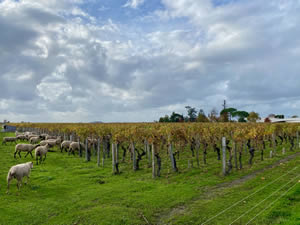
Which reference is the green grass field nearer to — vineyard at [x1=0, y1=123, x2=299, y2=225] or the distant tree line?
vineyard at [x1=0, y1=123, x2=299, y2=225]

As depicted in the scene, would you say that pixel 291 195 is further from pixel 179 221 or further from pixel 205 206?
pixel 179 221

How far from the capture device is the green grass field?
31.9 feet

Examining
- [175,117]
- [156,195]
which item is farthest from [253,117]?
[156,195]

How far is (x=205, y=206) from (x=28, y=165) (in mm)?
11901

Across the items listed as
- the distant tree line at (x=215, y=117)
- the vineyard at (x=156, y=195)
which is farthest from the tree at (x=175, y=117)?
the vineyard at (x=156, y=195)

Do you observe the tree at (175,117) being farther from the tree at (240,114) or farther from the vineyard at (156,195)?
the vineyard at (156,195)

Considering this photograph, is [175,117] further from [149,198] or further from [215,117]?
[149,198]

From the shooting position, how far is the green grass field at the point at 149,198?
973cm

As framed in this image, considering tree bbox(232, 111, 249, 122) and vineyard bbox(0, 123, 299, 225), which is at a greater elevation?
tree bbox(232, 111, 249, 122)

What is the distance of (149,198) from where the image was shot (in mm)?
12328

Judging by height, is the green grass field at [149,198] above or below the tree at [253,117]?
below

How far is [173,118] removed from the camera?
100188 mm

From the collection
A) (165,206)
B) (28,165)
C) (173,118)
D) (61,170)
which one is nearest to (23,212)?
(28,165)

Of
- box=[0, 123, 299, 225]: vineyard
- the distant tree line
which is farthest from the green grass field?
the distant tree line
